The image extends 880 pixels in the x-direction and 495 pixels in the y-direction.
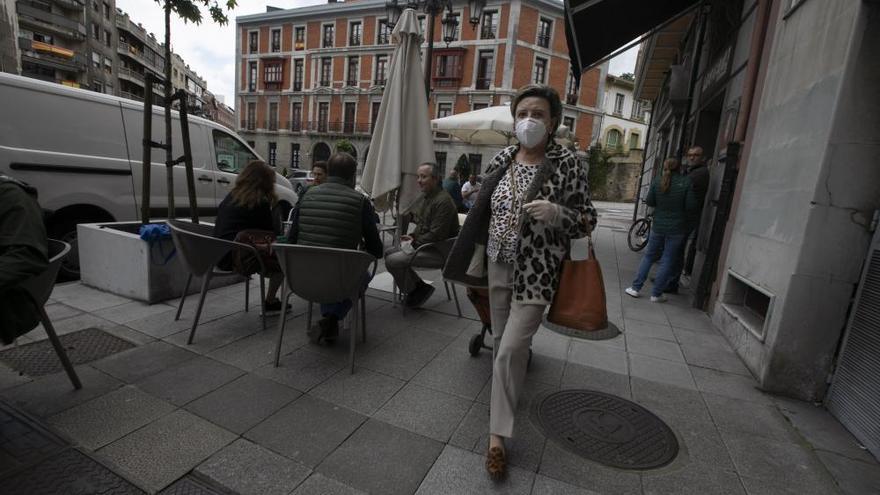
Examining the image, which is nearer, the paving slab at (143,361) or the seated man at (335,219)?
the paving slab at (143,361)

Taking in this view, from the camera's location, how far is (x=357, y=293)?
289cm

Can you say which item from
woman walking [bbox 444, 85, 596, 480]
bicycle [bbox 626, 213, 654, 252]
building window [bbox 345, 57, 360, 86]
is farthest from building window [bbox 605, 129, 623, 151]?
woman walking [bbox 444, 85, 596, 480]

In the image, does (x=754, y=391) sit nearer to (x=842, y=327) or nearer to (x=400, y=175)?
(x=842, y=327)

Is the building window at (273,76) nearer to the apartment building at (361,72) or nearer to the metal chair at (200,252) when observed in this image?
the apartment building at (361,72)

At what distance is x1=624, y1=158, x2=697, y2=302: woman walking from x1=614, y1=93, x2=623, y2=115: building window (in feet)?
128

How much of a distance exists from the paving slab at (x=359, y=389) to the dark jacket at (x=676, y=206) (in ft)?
13.4

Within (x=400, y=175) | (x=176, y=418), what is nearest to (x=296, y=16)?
(x=400, y=175)

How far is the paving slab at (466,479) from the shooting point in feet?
5.99

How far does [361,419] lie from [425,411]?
379 millimetres

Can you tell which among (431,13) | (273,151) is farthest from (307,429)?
(273,151)

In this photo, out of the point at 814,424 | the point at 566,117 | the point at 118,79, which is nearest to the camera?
the point at 814,424

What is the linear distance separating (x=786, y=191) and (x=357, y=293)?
329cm

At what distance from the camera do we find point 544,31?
3030cm

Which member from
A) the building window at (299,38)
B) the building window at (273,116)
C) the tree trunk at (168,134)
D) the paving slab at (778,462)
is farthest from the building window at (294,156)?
the paving slab at (778,462)
